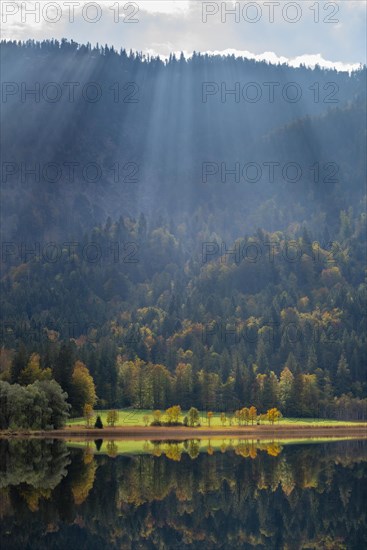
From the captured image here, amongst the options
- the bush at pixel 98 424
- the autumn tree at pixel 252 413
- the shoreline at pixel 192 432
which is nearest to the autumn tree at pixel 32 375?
the bush at pixel 98 424

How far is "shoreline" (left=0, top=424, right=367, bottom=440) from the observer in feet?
501

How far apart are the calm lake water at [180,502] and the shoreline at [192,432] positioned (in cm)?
4614

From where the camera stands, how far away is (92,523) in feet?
196

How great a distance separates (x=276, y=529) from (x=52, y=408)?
9915cm

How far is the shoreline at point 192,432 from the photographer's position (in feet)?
501

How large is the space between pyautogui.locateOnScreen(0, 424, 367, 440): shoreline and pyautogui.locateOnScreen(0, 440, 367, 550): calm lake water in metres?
46.1

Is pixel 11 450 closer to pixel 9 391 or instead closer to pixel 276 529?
pixel 9 391

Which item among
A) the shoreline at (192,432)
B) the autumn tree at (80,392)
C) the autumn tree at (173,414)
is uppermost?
the autumn tree at (80,392)

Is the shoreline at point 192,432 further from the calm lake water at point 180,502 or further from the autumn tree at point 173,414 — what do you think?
the calm lake water at point 180,502

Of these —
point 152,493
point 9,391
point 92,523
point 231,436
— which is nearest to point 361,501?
point 152,493

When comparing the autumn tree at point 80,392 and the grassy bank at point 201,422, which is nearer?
the grassy bank at point 201,422

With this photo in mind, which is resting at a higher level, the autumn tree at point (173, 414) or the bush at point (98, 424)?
the autumn tree at point (173, 414)

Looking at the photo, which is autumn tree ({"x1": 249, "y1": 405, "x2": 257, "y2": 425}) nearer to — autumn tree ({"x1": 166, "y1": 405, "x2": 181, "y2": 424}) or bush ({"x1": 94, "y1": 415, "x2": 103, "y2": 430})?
autumn tree ({"x1": 166, "y1": 405, "x2": 181, "y2": 424})

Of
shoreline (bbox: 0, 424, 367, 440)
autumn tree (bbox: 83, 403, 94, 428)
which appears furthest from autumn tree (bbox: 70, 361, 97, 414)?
shoreline (bbox: 0, 424, 367, 440)
